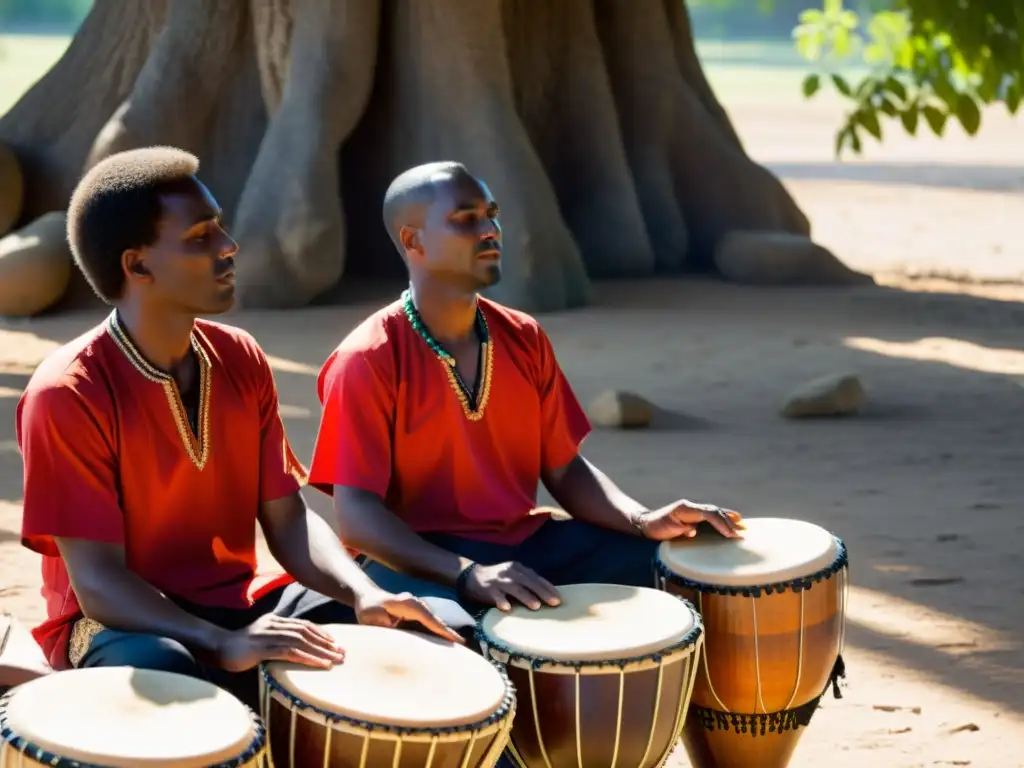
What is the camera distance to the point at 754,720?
3555mm

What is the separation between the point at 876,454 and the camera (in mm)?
6980

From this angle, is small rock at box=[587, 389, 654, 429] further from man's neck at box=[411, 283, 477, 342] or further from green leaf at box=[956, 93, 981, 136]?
man's neck at box=[411, 283, 477, 342]

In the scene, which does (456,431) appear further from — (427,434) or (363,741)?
(363,741)

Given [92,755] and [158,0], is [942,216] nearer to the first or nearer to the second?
[158,0]

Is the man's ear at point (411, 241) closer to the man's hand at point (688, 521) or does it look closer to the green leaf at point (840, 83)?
the man's hand at point (688, 521)

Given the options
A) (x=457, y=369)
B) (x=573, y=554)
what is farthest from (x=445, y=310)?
(x=573, y=554)

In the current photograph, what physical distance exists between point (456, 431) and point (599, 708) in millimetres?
892

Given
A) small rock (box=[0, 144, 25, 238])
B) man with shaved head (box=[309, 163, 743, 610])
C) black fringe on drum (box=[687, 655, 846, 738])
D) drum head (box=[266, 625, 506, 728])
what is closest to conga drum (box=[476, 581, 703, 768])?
drum head (box=[266, 625, 506, 728])

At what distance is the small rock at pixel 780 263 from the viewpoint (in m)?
11.9

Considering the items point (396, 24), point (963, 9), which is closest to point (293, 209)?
point (396, 24)

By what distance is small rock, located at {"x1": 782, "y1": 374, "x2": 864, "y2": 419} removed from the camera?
7695 mm

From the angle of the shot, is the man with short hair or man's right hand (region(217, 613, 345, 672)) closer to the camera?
man's right hand (region(217, 613, 345, 672))

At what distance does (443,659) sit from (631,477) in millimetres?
3605

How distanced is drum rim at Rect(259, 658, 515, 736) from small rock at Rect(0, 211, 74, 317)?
297 inches
